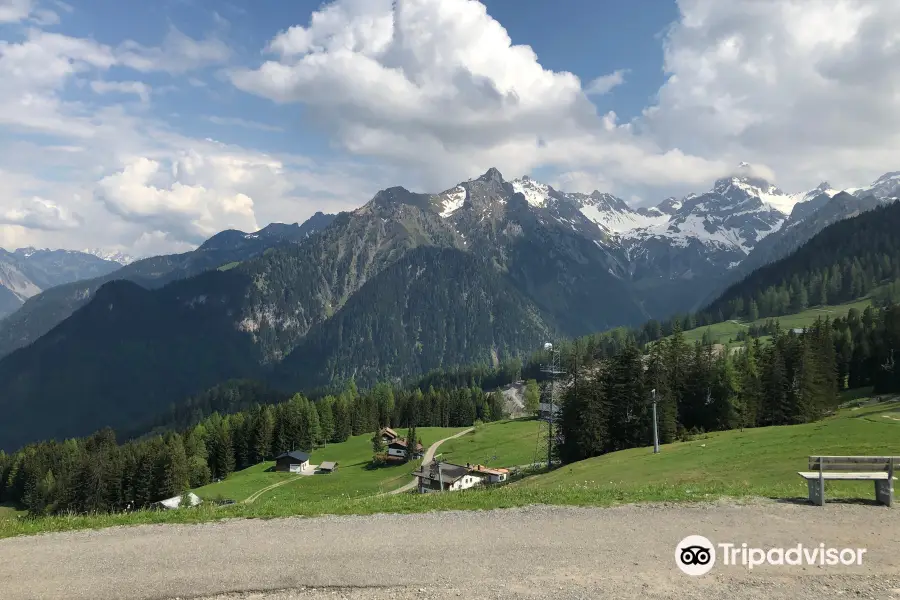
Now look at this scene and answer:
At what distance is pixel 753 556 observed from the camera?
15344 millimetres

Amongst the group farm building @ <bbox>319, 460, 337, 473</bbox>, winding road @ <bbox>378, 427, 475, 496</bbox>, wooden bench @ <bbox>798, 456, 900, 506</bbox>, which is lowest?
farm building @ <bbox>319, 460, 337, 473</bbox>

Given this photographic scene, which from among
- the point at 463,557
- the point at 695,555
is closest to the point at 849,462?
the point at 695,555

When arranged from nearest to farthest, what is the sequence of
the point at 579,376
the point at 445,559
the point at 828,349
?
the point at 445,559
the point at 579,376
the point at 828,349

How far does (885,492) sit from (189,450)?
136 m

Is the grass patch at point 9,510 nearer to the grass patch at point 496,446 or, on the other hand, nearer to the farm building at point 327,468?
the farm building at point 327,468

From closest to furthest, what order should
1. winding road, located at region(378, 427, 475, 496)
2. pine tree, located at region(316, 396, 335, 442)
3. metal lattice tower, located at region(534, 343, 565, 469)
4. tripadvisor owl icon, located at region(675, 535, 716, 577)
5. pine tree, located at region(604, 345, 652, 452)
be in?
tripadvisor owl icon, located at region(675, 535, 716, 577) → pine tree, located at region(604, 345, 652, 452) → metal lattice tower, located at region(534, 343, 565, 469) → winding road, located at region(378, 427, 475, 496) → pine tree, located at region(316, 396, 335, 442)

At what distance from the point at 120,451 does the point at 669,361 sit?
120 m

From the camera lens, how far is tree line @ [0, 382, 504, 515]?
332 ft

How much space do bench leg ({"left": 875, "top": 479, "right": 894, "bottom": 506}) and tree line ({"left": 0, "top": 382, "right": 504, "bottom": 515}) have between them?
270ft

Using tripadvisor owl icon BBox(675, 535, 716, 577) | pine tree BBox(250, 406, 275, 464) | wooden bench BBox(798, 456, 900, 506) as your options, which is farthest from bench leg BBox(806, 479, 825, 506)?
pine tree BBox(250, 406, 275, 464)

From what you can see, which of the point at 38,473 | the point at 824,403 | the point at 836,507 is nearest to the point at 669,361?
the point at 824,403

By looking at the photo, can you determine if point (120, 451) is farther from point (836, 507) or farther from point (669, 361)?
point (836, 507)

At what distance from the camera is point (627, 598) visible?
510 inches

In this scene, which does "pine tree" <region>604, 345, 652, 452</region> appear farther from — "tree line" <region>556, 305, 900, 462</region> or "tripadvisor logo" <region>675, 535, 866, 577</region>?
"tripadvisor logo" <region>675, 535, 866, 577</region>
